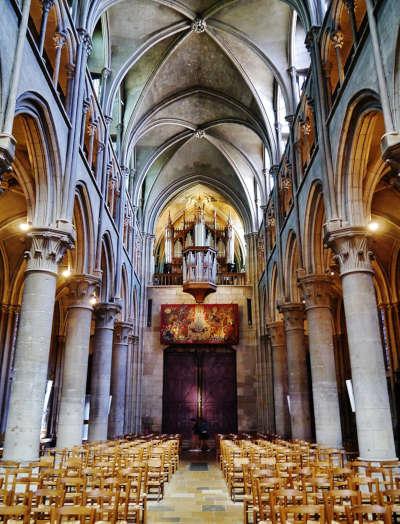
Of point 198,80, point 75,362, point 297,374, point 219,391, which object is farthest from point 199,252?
point 75,362

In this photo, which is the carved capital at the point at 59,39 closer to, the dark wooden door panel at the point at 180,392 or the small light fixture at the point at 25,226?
the small light fixture at the point at 25,226

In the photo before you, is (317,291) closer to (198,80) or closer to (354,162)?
(354,162)

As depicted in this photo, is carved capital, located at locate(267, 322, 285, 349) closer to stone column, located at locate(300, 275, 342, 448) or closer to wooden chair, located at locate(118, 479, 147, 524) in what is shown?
stone column, located at locate(300, 275, 342, 448)

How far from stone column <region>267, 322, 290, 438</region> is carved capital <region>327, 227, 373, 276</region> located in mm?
11800

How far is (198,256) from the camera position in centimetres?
2712

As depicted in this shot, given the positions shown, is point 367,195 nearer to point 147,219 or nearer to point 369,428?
point 369,428

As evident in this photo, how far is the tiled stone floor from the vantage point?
830 cm

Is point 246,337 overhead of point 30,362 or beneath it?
overhead

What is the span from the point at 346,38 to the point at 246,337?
61.0 ft

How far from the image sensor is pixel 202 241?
101 feet

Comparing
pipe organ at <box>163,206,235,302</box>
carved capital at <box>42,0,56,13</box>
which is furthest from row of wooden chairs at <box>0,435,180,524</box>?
pipe organ at <box>163,206,235,302</box>

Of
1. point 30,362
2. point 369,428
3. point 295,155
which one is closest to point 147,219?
point 295,155

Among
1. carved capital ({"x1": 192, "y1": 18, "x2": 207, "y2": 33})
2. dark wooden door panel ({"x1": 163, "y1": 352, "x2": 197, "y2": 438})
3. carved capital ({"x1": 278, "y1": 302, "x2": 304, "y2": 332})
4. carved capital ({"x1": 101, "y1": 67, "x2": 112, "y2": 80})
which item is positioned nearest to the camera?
carved capital ({"x1": 278, "y1": 302, "x2": 304, "y2": 332})

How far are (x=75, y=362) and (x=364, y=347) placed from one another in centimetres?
804
